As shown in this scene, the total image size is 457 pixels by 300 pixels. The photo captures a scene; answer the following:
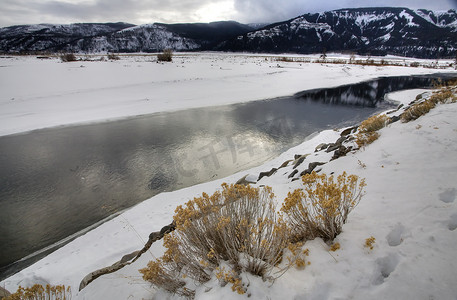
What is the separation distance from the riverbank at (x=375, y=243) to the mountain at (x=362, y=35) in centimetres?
15273

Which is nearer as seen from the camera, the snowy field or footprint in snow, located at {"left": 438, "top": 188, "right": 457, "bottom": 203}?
the snowy field

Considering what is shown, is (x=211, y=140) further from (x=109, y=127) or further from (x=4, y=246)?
(x=4, y=246)

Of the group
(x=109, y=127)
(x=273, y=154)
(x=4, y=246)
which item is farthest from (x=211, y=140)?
(x=4, y=246)

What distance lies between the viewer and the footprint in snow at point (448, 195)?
2513 mm

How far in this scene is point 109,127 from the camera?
11.1 metres

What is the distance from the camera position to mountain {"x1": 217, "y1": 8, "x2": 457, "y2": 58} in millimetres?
138375

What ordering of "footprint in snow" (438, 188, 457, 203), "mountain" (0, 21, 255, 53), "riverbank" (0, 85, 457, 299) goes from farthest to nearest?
"mountain" (0, 21, 255, 53) < "footprint in snow" (438, 188, 457, 203) < "riverbank" (0, 85, 457, 299)

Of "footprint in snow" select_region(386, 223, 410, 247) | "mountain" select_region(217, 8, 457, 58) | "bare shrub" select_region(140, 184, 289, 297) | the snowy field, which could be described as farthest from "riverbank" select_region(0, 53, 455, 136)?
"mountain" select_region(217, 8, 457, 58)

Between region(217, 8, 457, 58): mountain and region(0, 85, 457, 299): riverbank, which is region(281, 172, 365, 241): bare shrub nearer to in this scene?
region(0, 85, 457, 299): riverbank

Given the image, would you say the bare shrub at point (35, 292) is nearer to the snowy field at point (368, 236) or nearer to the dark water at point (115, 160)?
the snowy field at point (368, 236)

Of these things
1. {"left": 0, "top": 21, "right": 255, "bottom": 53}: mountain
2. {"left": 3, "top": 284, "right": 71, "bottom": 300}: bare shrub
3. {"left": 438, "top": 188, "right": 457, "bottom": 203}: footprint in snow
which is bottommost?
{"left": 3, "top": 284, "right": 71, "bottom": 300}: bare shrub

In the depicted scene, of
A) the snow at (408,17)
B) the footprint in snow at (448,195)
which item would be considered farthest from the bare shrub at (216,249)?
the snow at (408,17)

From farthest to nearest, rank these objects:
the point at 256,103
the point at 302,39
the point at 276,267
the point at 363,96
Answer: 1. the point at 302,39
2. the point at 363,96
3. the point at 256,103
4. the point at 276,267

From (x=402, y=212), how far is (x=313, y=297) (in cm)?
146
